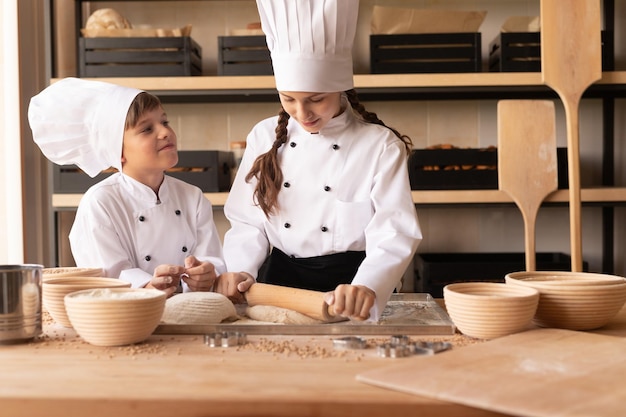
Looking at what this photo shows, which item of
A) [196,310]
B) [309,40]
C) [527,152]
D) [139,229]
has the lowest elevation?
[196,310]

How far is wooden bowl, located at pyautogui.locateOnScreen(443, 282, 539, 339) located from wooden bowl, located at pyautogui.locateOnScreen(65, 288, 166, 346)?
0.47m

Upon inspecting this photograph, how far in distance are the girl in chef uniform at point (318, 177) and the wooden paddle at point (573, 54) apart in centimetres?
107

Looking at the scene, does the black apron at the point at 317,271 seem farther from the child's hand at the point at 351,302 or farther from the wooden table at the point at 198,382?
the wooden table at the point at 198,382

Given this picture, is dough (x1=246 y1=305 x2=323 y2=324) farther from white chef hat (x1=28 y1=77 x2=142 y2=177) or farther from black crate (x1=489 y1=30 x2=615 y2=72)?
black crate (x1=489 y1=30 x2=615 y2=72)

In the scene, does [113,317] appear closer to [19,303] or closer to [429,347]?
[19,303]

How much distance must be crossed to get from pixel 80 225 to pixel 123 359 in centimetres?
81

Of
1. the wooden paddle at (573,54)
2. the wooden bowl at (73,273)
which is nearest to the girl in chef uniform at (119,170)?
the wooden bowl at (73,273)

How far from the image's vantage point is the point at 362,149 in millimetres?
1666

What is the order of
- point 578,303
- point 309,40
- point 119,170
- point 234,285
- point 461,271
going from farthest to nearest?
1. point 461,271
2. point 119,170
3. point 309,40
4. point 234,285
5. point 578,303

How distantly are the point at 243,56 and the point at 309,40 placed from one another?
1253mm

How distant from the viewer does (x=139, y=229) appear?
1.72 m

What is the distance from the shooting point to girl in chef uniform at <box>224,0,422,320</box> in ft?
4.94

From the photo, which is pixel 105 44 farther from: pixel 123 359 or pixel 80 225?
pixel 123 359

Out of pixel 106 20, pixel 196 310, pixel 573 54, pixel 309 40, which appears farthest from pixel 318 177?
pixel 106 20
